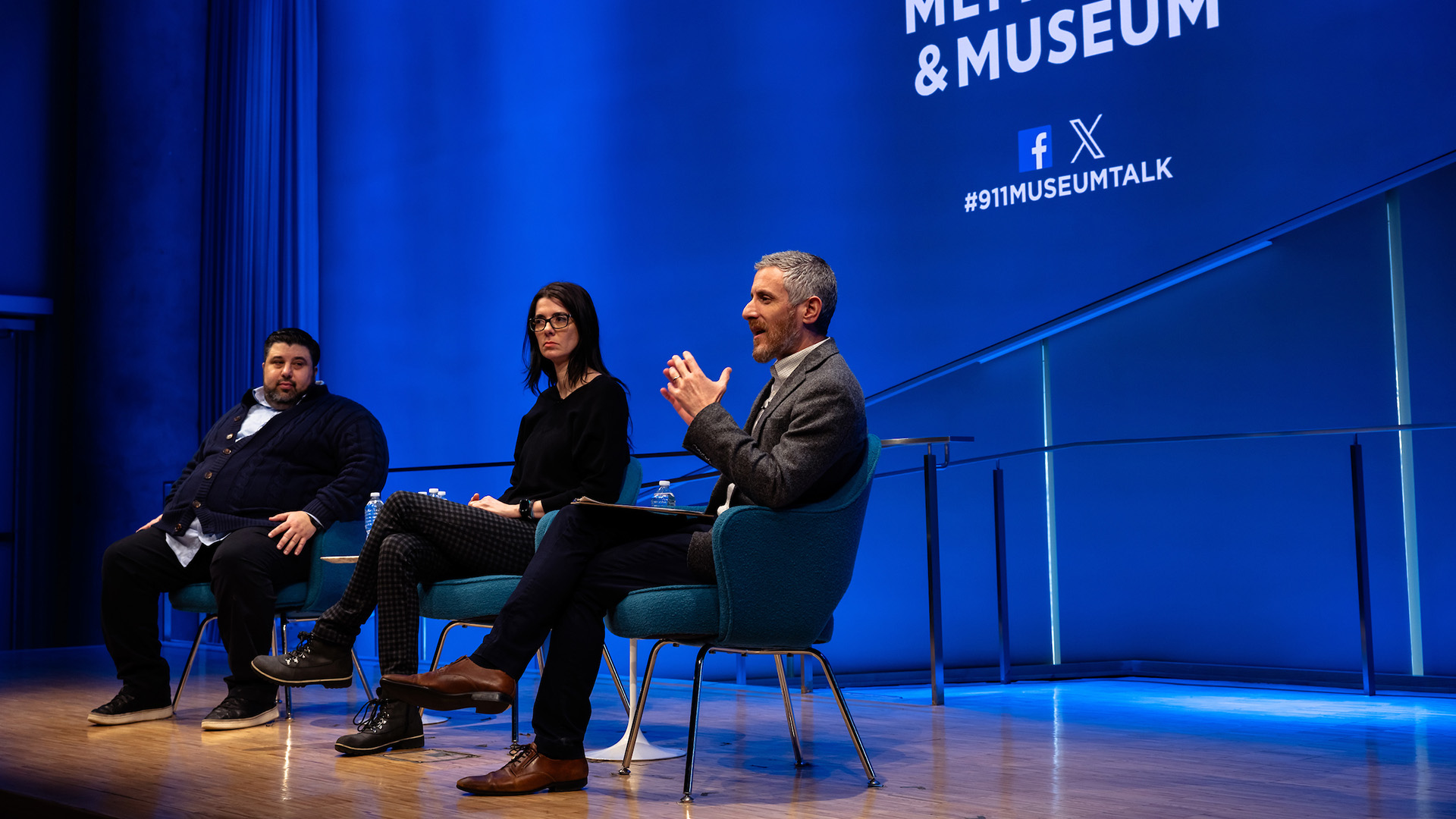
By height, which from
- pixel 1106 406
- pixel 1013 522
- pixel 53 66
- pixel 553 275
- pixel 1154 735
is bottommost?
pixel 1154 735

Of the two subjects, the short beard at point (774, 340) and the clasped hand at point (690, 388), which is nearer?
the clasped hand at point (690, 388)

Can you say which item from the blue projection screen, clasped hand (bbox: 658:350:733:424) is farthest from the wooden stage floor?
the blue projection screen

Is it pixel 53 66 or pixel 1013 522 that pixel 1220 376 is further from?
pixel 53 66

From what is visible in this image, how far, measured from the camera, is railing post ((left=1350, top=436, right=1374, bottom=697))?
3.71 metres

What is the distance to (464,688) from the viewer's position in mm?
2285

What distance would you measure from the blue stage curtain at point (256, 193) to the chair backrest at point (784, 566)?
5.01 meters

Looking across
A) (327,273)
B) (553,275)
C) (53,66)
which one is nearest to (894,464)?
(553,275)

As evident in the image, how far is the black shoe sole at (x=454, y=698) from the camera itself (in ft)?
7.50

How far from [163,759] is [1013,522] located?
309 centimetres

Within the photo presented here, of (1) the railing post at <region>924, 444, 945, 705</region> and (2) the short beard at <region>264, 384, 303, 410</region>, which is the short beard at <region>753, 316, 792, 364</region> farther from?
(2) the short beard at <region>264, 384, 303, 410</region>

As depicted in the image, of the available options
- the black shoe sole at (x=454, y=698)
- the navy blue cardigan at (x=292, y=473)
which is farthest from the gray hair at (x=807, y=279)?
the navy blue cardigan at (x=292, y=473)

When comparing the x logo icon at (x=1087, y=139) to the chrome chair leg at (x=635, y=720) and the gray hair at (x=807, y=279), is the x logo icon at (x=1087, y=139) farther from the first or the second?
the chrome chair leg at (x=635, y=720)

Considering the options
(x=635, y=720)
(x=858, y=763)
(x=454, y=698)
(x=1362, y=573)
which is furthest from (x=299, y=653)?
(x=1362, y=573)

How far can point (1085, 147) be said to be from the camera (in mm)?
4355
